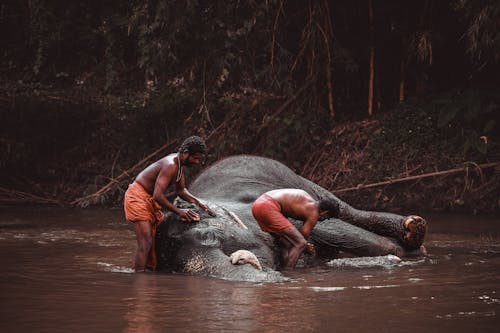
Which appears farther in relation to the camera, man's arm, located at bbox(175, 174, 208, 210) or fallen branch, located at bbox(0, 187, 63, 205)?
fallen branch, located at bbox(0, 187, 63, 205)

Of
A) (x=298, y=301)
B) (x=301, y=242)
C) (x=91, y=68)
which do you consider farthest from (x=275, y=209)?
(x=91, y=68)

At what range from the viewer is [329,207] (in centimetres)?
814

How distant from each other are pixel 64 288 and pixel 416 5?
410 inches

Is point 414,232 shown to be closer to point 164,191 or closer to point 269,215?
point 269,215

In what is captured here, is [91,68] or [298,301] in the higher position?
[91,68]

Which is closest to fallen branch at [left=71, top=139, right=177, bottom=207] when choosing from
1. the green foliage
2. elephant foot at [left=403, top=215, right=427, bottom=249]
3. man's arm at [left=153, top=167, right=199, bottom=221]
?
the green foliage

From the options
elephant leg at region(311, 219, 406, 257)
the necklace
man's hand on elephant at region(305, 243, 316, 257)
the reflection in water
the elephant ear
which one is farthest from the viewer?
elephant leg at region(311, 219, 406, 257)

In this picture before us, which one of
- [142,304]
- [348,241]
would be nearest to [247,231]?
[348,241]

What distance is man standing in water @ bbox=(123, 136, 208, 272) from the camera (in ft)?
24.9

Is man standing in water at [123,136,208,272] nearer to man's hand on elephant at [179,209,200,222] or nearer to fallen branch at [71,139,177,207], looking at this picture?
man's hand on elephant at [179,209,200,222]

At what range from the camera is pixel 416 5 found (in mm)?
15281

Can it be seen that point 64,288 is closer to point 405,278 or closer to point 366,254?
point 405,278

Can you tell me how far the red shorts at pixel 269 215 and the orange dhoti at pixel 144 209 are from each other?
956mm

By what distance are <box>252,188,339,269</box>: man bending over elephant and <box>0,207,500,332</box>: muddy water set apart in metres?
0.27
